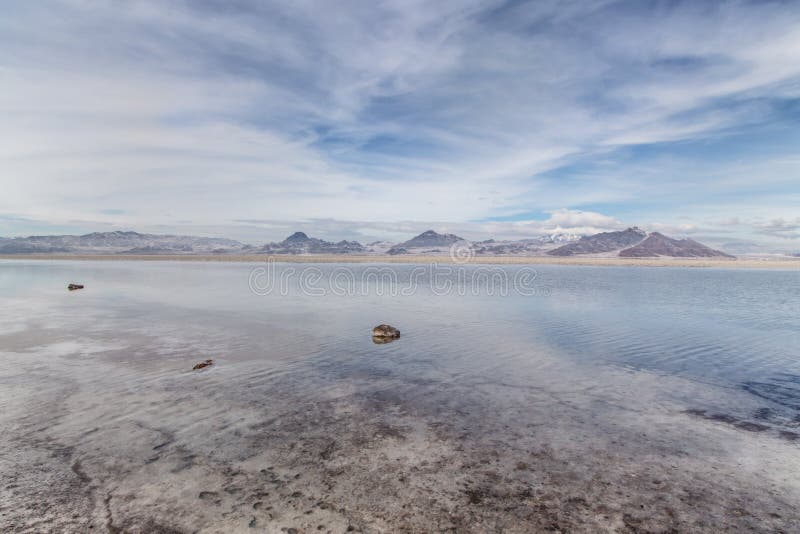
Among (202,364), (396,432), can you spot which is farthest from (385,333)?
(396,432)

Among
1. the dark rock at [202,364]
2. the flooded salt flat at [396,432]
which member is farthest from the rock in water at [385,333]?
the dark rock at [202,364]

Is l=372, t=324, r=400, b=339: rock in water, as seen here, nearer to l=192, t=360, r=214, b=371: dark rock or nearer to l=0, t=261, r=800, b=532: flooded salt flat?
l=0, t=261, r=800, b=532: flooded salt flat

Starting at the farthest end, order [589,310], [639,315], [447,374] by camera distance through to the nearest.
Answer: [589,310] → [639,315] → [447,374]

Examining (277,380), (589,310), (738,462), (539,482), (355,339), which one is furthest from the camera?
(589,310)

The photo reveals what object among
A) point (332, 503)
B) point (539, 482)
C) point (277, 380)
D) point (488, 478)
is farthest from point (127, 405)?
point (539, 482)

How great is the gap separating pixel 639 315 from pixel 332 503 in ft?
78.4

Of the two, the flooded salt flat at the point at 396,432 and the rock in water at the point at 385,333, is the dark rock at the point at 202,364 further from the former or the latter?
the rock in water at the point at 385,333

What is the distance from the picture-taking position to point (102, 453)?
23.2 feet

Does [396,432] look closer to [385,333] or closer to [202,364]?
[202,364]

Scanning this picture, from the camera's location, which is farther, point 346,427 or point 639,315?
point 639,315

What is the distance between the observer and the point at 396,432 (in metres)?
8.20

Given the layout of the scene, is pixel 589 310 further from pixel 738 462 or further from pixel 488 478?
pixel 488 478

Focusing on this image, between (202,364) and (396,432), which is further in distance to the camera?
(202,364)

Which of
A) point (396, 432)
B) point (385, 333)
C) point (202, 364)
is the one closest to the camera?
point (396, 432)
